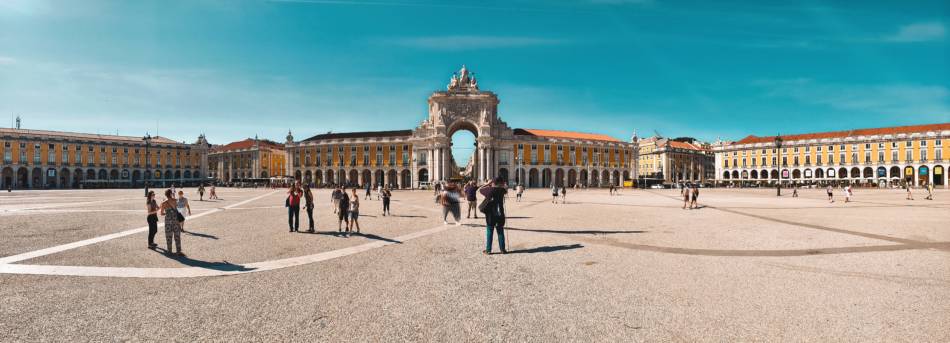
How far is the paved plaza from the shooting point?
167 inches

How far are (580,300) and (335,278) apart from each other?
3.77m

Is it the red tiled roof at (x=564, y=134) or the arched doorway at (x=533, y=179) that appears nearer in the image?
the arched doorway at (x=533, y=179)

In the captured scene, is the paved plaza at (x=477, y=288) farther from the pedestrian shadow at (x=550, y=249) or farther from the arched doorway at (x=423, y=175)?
the arched doorway at (x=423, y=175)

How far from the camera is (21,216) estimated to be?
49.8ft

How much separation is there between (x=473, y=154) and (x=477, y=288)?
6809 cm

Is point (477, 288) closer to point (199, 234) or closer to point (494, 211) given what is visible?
point (494, 211)

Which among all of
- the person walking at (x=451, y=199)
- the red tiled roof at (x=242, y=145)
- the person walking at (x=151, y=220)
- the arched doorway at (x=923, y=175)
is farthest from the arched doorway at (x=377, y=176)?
the arched doorway at (x=923, y=175)

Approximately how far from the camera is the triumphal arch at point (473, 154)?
65.1 m

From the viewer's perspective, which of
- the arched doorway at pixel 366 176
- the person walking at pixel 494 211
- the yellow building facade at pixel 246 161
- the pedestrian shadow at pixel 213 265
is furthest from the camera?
the yellow building facade at pixel 246 161

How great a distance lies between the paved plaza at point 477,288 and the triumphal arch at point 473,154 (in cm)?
5143

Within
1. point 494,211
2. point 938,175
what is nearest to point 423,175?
point 494,211

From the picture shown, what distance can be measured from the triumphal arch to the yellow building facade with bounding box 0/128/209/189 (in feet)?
→ 94.8

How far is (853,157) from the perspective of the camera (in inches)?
3036

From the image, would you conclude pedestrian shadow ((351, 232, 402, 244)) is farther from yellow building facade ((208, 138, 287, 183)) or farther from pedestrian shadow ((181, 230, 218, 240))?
yellow building facade ((208, 138, 287, 183))
